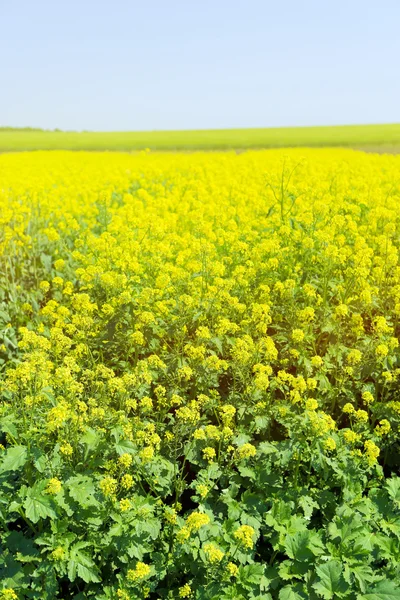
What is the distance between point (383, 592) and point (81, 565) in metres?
1.69

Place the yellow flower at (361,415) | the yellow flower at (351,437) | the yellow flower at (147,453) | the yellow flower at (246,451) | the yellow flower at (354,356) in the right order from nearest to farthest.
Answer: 1. the yellow flower at (147,453)
2. the yellow flower at (246,451)
3. the yellow flower at (351,437)
4. the yellow flower at (361,415)
5. the yellow flower at (354,356)

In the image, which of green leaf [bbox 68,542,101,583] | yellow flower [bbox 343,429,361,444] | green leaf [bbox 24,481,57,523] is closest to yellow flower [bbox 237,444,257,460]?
yellow flower [bbox 343,429,361,444]

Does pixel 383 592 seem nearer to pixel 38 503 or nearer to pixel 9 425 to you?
pixel 38 503

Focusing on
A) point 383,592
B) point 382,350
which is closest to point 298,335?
point 382,350

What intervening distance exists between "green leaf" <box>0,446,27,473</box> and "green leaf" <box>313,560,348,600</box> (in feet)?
5.95

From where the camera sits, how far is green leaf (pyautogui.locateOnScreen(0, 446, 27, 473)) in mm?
3404

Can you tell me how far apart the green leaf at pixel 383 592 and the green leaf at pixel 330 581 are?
12 centimetres

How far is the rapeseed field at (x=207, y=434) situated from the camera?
3.34 metres

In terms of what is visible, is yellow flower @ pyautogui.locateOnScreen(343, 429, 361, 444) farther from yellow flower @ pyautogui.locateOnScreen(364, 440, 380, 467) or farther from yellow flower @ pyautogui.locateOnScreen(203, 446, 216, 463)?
yellow flower @ pyautogui.locateOnScreen(203, 446, 216, 463)

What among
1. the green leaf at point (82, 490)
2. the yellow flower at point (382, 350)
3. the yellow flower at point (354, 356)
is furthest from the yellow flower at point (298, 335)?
the green leaf at point (82, 490)

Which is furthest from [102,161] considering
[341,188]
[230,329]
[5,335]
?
[230,329]

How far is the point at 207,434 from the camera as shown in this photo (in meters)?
3.97

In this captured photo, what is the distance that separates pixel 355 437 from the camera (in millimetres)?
3945

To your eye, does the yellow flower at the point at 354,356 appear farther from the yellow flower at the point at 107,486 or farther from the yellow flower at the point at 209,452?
the yellow flower at the point at 107,486
